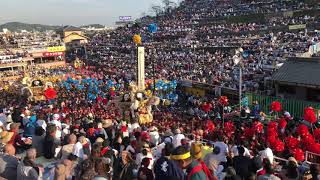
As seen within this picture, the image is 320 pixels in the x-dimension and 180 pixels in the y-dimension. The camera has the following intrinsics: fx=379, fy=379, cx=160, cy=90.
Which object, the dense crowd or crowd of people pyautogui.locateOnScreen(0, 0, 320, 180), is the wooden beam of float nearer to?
crowd of people pyautogui.locateOnScreen(0, 0, 320, 180)

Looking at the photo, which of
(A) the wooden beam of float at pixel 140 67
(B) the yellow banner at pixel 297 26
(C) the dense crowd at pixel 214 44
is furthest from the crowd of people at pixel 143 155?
(B) the yellow banner at pixel 297 26

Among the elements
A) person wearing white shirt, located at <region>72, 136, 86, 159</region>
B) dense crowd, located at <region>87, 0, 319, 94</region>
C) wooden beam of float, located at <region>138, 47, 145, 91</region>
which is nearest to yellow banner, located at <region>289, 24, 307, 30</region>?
dense crowd, located at <region>87, 0, 319, 94</region>

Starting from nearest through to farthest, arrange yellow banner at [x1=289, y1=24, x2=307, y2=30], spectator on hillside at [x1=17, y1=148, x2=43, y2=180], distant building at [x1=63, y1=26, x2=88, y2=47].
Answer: spectator on hillside at [x1=17, y1=148, x2=43, y2=180] → yellow banner at [x1=289, y1=24, x2=307, y2=30] → distant building at [x1=63, y1=26, x2=88, y2=47]

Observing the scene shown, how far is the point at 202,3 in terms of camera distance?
208 feet

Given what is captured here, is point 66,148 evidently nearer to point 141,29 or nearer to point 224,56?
point 224,56

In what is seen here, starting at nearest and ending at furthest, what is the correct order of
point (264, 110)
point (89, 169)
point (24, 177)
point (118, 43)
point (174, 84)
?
point (89, 169)
point (24, 177)
point (264, 110)
point (174, 84)
point (118, 43)

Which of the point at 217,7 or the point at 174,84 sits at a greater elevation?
the point at 217,7

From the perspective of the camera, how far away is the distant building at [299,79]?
18.0 m

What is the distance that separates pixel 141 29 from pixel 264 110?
1743 inches

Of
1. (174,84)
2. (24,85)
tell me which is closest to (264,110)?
(174,84)

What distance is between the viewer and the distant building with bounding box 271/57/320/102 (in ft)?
59.2

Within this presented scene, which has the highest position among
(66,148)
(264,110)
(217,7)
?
(217,7)

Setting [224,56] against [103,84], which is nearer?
[103,84]

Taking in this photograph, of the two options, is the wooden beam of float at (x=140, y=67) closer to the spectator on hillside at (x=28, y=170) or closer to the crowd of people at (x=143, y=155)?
the crowd of people at (x=143, y=155)
